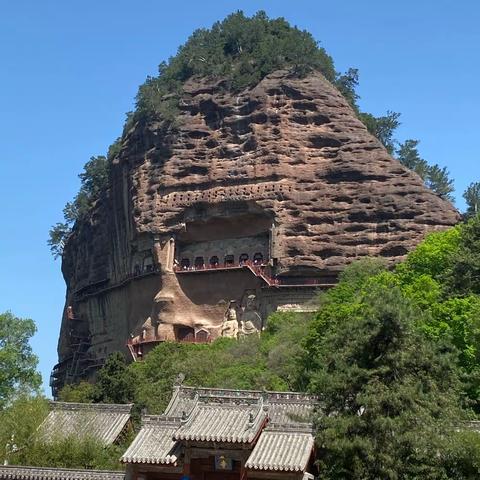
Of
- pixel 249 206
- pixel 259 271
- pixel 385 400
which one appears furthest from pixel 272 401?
pixel 249 206

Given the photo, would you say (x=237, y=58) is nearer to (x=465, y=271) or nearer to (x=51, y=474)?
(x=465, y=271)

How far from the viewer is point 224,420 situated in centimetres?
2173

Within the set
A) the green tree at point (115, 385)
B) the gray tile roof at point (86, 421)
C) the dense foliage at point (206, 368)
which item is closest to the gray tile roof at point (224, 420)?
the gray tile roof at point (86, 421)

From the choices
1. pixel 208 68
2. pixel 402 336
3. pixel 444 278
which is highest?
pixel 208 68

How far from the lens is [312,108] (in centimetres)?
5591

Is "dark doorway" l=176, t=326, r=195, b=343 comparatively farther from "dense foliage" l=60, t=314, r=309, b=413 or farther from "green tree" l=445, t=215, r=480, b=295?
"green tree" l=445, t=215, r=480, b=295

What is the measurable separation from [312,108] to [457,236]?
1818 centimetres

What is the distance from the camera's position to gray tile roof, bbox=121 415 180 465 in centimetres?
2111

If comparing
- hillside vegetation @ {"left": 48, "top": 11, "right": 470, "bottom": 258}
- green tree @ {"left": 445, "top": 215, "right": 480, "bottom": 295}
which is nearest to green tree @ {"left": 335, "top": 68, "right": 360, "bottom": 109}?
hillside vegetation @ {"left": 48, "top": 11, "right": 470, "bottom": 258}

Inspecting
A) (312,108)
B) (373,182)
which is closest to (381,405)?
(373,182)

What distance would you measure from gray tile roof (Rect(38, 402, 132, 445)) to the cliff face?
83.5 ft

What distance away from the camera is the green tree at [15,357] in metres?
33.4

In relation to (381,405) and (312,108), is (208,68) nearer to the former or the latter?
(312,108)

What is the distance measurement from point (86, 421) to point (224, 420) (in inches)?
216
